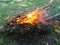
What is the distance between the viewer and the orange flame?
3.84m

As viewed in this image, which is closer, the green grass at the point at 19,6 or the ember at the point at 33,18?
the ember at the point at 33,18

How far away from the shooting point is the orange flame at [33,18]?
3.84 m

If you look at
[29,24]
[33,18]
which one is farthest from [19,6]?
[29,24]

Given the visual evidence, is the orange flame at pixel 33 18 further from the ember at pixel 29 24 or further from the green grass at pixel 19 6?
the green grass at pixel 19 6

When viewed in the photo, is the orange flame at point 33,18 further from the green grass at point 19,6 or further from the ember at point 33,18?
the green grass at point 19,6

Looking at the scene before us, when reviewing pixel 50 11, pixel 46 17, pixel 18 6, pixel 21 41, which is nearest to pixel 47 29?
pixel 46 17

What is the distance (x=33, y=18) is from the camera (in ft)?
12.8

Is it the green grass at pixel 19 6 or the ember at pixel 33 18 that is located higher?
the ember at pixel 33 18

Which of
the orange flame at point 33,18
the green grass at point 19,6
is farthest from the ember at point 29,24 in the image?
the green grass at point 19,6

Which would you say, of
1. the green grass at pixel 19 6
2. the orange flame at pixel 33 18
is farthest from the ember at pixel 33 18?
the green grass at pixel 19 6

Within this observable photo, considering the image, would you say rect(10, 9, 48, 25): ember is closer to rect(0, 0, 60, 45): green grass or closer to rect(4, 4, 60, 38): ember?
rect(4, 4, 60, 38): ember

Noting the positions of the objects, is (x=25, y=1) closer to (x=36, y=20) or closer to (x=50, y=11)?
(x=50, y=11)

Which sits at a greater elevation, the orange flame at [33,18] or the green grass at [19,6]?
the orange flame at [33,18]

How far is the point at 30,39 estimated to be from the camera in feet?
12.7
